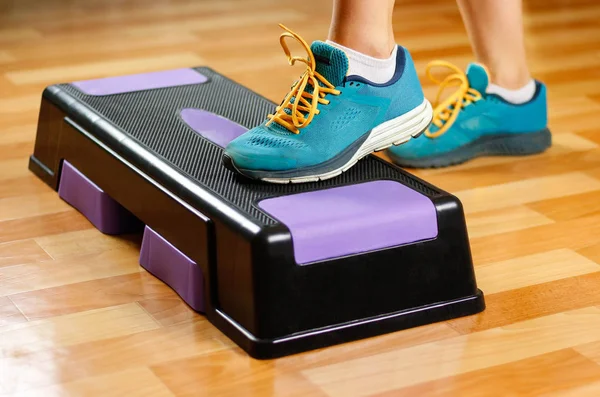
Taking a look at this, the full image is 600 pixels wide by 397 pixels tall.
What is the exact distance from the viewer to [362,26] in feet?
4.42

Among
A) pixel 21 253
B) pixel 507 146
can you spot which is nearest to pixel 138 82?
pixel 21 253

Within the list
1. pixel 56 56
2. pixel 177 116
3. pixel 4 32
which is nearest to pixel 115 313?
pixel 177 116

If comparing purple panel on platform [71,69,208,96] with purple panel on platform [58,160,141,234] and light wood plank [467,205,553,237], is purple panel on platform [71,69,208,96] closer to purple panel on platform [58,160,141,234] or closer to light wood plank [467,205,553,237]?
purple panel on platform [58,160,141,234]

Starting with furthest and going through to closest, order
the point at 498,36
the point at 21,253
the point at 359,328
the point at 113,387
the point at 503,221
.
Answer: the point at 498,36, the point at 503,221, the point at 21,253, the point at 359,328, the point at 113,387

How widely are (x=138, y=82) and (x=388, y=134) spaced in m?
0.49

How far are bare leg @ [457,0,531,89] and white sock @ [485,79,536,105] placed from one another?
0.03 feet

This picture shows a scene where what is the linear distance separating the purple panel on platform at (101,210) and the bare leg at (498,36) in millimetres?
686

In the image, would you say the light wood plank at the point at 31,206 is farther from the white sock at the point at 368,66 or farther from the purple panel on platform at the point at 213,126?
the white sock at the point at 368,66

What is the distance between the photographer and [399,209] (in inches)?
45.7

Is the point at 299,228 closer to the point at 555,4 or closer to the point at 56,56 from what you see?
the point at 56,56

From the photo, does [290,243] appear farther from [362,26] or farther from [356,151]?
[362,26]

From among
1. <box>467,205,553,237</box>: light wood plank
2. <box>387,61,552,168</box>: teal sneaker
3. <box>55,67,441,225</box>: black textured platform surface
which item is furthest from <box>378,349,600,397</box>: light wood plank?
<box>387,61,552,168</box>: teal sneaker

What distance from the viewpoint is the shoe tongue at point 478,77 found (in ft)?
5.72

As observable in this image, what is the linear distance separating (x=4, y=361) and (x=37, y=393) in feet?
0.28
